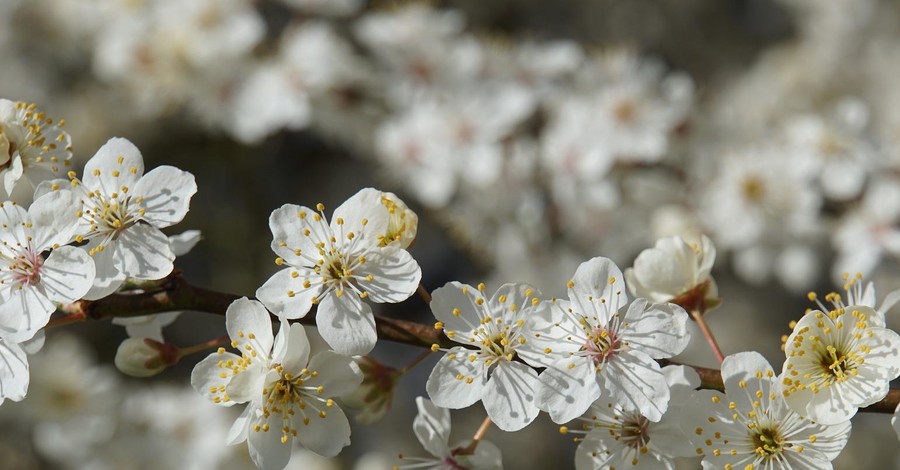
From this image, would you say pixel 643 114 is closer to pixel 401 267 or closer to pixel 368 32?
pixel 368 32

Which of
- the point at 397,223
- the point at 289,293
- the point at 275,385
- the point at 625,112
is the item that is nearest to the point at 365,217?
the point at 397,223

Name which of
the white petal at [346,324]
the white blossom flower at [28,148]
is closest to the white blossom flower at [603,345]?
the white petal at [346,324]

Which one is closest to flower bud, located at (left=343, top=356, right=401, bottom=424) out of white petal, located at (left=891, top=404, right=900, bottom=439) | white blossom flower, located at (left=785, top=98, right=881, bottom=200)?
white petal, located at (left=891, top=404, right=900, bottom=439)

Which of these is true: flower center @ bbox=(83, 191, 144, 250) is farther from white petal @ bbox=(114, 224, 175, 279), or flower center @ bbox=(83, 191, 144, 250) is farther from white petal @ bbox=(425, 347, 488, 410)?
white petal @ bbox=(425, 347, 488, 410)

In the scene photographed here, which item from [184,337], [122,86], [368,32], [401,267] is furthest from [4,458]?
[401,267]

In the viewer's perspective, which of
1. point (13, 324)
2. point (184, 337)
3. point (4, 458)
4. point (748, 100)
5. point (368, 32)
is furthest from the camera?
point (184, 337)
